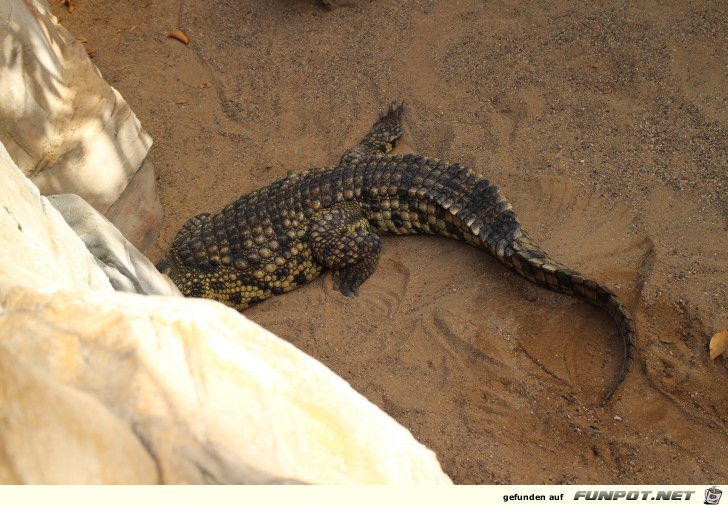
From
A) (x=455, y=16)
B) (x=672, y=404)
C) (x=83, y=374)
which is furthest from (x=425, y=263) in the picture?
(x=83, y=374)

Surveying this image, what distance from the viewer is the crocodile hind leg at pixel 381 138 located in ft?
16.6

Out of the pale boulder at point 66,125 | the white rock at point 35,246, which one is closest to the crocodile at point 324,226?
the pale boulder at point 66,125

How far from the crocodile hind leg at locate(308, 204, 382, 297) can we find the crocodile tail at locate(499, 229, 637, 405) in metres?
0.93

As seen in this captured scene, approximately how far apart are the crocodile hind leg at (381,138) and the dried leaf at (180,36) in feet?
7.53

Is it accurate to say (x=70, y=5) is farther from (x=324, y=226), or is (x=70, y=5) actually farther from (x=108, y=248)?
(x=108, y=248)

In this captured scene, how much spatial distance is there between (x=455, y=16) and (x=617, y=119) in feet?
6.42

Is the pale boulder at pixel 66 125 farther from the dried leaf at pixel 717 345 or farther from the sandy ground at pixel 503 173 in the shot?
the dried leaf at pixel 717 345

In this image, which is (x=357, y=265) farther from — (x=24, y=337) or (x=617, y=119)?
(x=24, y=337)

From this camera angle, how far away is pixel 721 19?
5.12m

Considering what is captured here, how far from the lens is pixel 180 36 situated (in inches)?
247

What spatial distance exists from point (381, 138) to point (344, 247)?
1213mm

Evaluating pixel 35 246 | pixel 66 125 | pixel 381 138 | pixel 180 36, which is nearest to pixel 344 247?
pixel 381 138

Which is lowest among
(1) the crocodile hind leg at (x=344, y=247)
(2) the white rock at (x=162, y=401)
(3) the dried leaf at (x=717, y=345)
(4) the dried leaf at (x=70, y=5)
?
(1) the crocodile hind leg at (x=344, y=247)

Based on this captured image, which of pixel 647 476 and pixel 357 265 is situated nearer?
pixel 647 476
